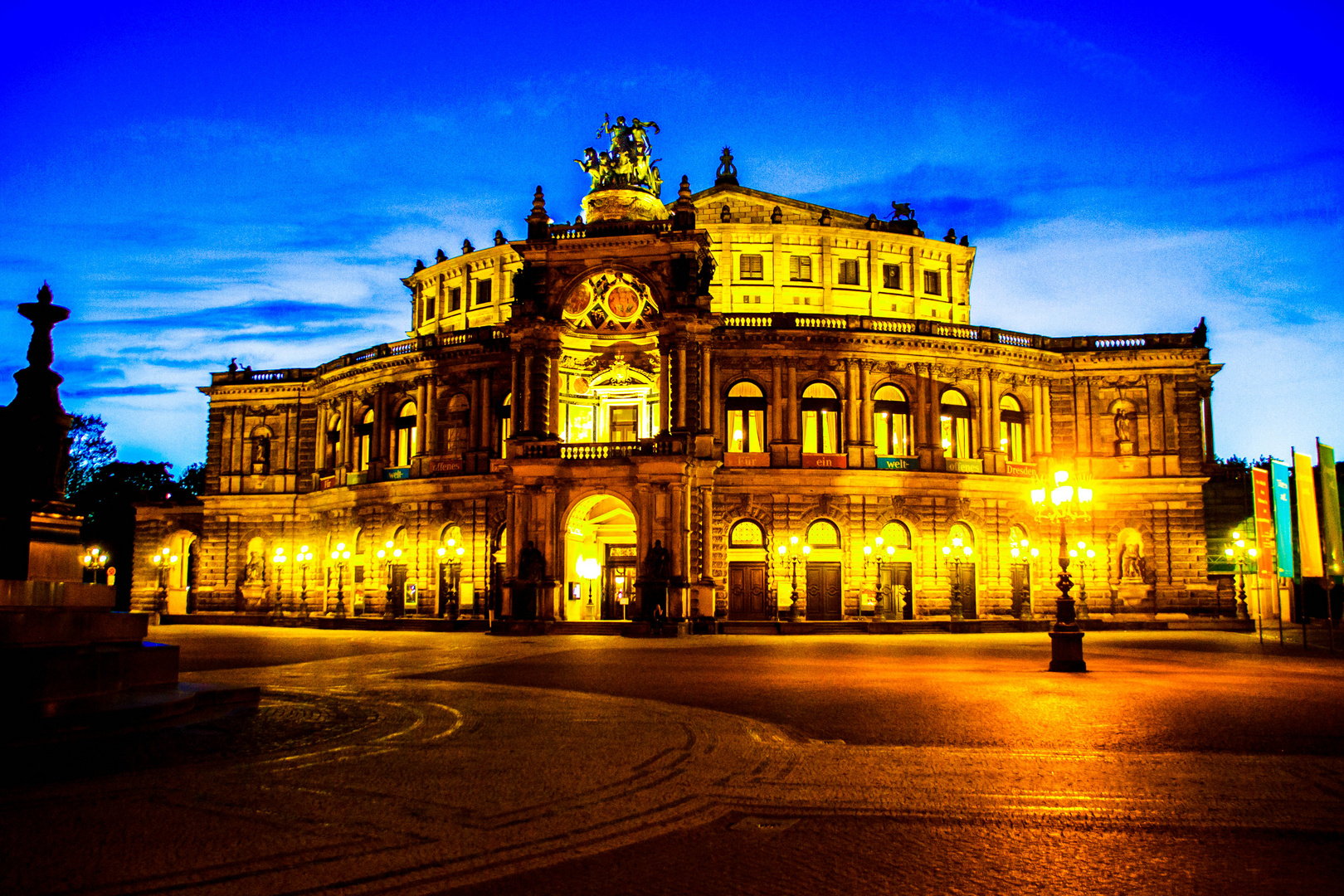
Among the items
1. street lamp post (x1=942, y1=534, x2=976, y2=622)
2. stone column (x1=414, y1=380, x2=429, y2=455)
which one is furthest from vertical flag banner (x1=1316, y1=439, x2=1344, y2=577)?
stone column (x1=414, y1=380, x2=429, y2=455)

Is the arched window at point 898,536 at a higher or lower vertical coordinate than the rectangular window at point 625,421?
lower

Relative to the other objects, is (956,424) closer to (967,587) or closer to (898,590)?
(967,587)

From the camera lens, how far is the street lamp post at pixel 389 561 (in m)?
55.5

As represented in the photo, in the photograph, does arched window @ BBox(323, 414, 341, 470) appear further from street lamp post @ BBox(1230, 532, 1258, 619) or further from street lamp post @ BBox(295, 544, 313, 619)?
street lamp post @ BBox(1230, 532, 1258, 619)

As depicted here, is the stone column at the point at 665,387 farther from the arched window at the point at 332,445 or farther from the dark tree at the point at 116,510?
the dark tree at the point at 116,510

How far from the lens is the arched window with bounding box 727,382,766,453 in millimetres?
51156

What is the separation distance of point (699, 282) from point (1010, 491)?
20272 mm

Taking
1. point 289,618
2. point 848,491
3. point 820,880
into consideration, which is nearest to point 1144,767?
point 820,880

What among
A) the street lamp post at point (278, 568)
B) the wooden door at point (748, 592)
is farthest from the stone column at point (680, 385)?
the street lamp post at point (278, 568)

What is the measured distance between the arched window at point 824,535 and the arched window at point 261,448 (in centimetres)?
3454

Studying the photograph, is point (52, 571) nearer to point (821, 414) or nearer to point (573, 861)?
point (573, 861)

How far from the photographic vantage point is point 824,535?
50906mm

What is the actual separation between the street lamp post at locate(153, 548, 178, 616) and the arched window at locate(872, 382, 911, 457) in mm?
43579

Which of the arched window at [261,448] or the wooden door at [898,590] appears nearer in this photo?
the wooden door at [898,590]
